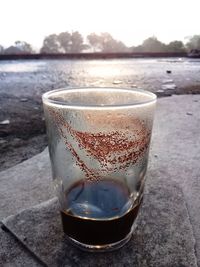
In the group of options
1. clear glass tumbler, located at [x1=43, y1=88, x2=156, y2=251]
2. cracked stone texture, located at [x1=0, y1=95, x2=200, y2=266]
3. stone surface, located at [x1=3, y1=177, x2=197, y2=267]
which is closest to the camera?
clear glass tumbler, located at [x1=43, y1=88, x2=156, y2=251]

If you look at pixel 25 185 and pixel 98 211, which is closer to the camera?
pixel 98 211

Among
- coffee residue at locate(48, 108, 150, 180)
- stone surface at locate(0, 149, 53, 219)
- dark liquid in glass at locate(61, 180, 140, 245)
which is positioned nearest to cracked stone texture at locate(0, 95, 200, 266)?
stone surface at locate(0, 149, 53, 219)

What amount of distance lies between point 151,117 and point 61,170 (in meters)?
0.23

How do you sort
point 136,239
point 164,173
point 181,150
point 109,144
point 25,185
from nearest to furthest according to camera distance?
point 109,144 < point 136,239 < point 164,173 < point 25,185 < point 181,150

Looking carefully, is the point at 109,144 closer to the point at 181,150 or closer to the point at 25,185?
the point at 25,185

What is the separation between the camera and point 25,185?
53.5 inches

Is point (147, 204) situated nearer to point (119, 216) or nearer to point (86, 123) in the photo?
point (119, 216)

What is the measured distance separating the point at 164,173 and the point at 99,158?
2.28 ft

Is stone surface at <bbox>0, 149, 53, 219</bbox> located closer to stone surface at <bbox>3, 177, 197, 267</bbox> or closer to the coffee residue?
stone surface at <bbox>3, 177, 197, 267</bbox>

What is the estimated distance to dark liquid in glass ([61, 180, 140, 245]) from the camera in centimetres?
66

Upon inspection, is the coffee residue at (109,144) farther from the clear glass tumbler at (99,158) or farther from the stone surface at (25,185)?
the stone surface at (25,185)

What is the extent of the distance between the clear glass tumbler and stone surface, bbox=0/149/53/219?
1.64 feet

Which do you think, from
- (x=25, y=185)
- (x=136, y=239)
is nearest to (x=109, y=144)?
(x=136, y=239)

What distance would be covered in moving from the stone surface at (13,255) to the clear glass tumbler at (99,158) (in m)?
0.12
